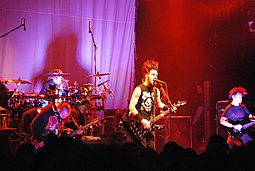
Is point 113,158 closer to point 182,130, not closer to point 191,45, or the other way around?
point 182,130

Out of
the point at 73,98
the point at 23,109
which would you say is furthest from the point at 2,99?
the point at 73,98

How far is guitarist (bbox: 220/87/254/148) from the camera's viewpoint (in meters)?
10.5

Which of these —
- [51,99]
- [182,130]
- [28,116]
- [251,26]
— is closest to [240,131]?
[182,130]

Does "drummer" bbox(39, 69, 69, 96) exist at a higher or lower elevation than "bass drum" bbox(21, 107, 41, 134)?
higher

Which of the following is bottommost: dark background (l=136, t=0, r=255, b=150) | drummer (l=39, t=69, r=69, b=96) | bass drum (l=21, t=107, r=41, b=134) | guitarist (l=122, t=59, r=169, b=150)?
bass drum (l=21, t=107, r=41, b=134)

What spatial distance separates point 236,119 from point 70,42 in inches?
223

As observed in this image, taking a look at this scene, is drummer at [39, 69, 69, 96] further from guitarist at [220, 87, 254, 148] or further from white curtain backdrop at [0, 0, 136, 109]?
guitarist at [220, 87, 254, 148]

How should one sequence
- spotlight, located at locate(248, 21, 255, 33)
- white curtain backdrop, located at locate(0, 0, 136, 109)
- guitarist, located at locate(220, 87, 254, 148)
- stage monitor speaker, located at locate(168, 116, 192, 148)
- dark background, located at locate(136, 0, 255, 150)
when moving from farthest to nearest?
1. dark background, located at locate(136, 0, 255, 150)
2. white curtain backdrop, located at locate(0, 0, 136, 109)
3. spotlight, located at locate(248, 21, 255, 33)
4. stage monitor speaker, located at locate(168, 116, 192, 148)
5. guitarist, located at locate(220, 87, 254, 148)

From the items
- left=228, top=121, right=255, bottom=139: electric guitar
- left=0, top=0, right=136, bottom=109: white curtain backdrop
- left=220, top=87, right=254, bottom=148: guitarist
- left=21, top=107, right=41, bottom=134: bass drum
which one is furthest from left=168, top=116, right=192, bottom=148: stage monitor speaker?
left=21, top=107, right=41, bottom=134: bass drum

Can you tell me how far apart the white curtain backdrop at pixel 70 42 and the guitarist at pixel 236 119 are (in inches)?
146

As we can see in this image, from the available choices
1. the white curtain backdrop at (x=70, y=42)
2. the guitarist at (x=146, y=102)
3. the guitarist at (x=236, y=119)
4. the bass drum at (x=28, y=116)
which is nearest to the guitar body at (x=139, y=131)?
the guitarist at (x=146, y=102)

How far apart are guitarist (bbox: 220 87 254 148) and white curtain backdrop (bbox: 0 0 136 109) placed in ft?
12.2

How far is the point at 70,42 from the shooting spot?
12828mm

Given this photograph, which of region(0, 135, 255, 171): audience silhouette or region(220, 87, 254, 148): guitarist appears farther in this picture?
region(220, 87, 254, 148): guitarist
